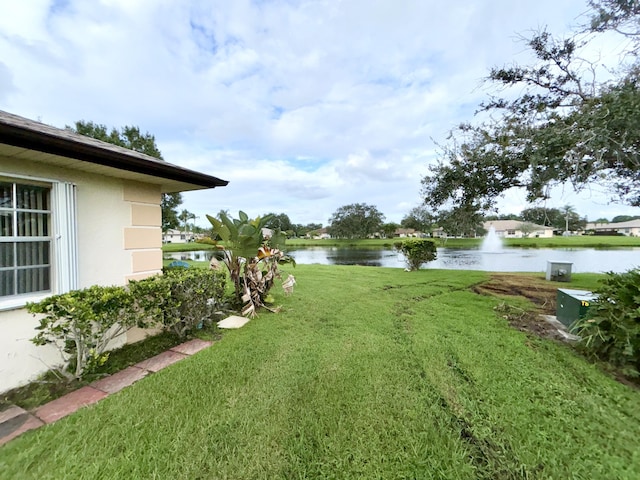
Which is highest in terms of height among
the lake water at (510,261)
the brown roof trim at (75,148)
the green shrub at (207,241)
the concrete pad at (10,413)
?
the brown roof trim at (75,148)

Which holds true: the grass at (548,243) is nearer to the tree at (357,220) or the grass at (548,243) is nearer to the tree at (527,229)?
the tree at (527,229)

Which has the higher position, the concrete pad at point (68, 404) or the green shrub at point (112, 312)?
the green shrub at point (112, 312)

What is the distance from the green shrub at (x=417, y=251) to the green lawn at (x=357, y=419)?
7.55m

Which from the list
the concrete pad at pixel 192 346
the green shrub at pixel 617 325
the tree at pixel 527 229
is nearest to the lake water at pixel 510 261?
the green shrub at pixel 617 325

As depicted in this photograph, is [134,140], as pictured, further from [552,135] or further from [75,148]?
[552,135]

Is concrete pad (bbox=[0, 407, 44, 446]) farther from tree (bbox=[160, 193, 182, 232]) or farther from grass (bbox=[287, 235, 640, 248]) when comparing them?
grass (bbox=[287, 235, 640, 248])

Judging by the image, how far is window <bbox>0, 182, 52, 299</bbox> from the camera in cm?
249

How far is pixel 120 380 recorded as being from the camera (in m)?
2.59

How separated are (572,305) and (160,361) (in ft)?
17.8

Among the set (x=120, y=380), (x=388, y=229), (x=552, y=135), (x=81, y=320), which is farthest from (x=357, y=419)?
(x=388, y=229)

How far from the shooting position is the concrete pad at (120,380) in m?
2.45

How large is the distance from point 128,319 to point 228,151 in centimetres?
1390

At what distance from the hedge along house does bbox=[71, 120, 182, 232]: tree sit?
13.3 metres

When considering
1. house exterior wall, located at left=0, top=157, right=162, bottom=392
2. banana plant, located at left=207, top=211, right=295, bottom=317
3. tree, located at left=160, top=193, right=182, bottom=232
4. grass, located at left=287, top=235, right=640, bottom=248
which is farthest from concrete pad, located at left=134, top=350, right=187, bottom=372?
grass, located at left=287, top=235, right=640, bottom=248
